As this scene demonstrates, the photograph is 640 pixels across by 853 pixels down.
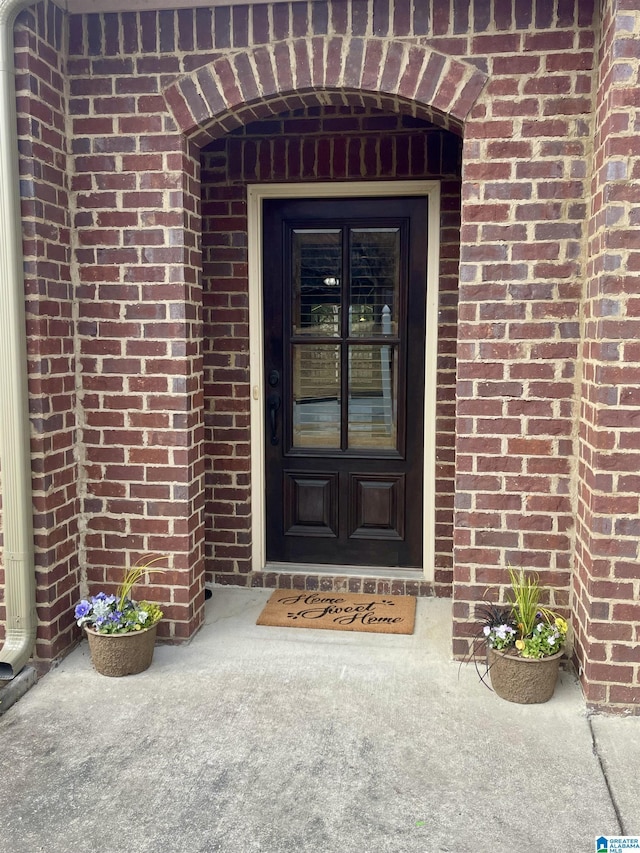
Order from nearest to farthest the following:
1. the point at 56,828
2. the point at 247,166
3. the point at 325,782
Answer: the point at 56,828, the point at 325,782, the point at 247,166

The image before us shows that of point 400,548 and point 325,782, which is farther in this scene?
point 400,548

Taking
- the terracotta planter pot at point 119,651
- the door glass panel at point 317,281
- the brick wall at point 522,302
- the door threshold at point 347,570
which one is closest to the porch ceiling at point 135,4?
the brick wall at point 522,302

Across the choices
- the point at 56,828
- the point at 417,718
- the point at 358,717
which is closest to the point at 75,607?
the point at 56,828

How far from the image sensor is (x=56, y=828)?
2168 mm

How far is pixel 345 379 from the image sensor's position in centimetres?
390

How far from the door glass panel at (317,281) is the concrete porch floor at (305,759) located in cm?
167

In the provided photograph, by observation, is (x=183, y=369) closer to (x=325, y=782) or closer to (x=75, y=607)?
(x=75, y=607)

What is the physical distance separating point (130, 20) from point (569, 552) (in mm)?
2899

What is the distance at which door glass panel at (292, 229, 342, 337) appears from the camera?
3838 mm

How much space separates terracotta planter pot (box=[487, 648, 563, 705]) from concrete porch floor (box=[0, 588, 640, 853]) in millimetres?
47

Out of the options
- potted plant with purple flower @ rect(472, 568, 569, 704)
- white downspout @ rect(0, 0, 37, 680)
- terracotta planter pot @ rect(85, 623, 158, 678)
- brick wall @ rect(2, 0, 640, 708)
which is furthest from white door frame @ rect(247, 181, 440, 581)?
white downspout @ rect(0, 0, 37, 680)

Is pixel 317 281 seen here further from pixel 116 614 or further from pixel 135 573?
pixel 116 614

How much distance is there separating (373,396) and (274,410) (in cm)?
54

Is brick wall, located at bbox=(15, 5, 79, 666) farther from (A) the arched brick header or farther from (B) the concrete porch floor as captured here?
A: (A) the arched brick header
